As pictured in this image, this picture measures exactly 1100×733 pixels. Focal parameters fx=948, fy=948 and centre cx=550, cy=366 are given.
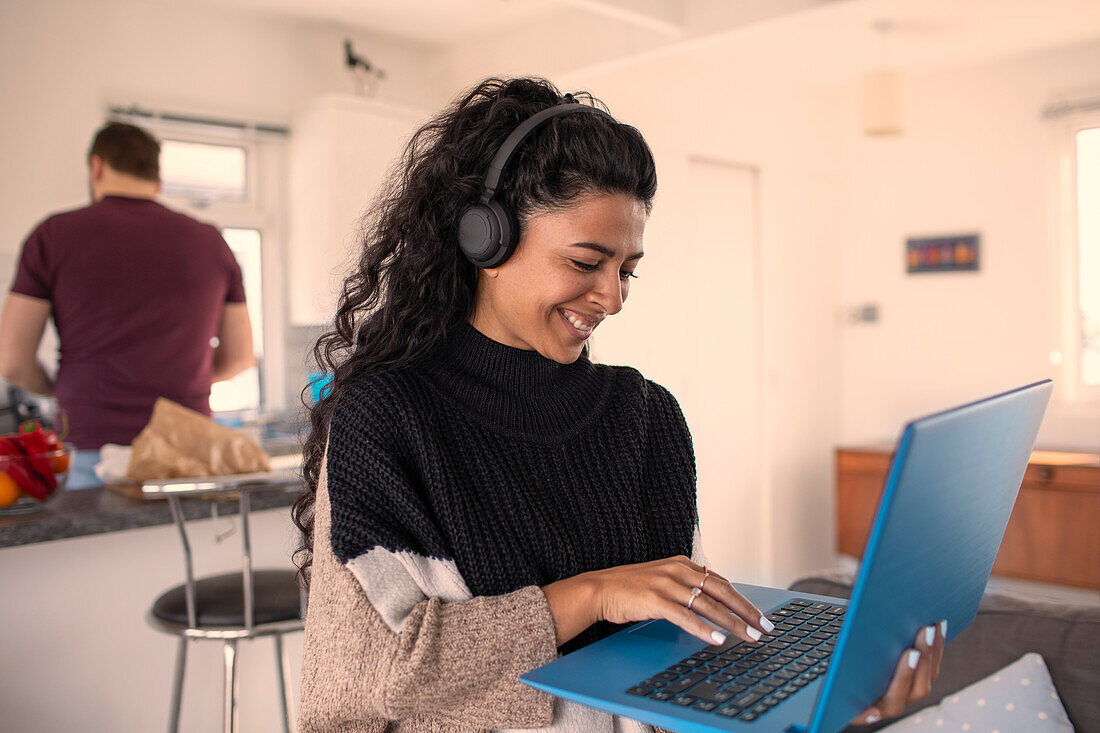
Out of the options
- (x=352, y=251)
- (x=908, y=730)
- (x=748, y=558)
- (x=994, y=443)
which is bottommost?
(x=748, y=558)

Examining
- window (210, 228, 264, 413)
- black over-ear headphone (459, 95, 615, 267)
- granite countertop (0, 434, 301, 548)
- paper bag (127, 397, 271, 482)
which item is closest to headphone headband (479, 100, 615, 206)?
black over-ear headphone (459, 95, 615, 267)

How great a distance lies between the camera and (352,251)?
4.72 ft

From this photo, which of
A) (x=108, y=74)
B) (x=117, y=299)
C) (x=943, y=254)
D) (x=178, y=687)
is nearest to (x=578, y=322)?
(x=178, y=687)

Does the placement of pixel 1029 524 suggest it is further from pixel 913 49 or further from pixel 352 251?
pixel 352 251

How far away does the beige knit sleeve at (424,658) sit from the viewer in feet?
2.85

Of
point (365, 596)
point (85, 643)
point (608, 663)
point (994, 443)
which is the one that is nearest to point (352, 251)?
point (365, 596)

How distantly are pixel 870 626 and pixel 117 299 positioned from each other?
2.21 meters

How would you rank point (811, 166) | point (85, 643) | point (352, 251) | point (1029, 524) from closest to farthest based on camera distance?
point (352, 251) < point (85, 643) < point (1029, 524) < point (811, 166)

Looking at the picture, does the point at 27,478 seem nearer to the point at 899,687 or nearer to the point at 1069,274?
the point at 899,687

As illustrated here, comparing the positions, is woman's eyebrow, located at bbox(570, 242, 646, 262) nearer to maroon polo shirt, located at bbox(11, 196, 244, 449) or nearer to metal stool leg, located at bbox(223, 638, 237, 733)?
metal stool leg, located at bbox(223, 638, 237, 733)

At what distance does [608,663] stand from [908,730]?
990 millimetres

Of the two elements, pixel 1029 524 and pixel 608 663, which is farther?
pixel 1029 524

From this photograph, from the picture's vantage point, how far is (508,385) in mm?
1121

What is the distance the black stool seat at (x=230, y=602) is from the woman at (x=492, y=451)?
23.1 inches
